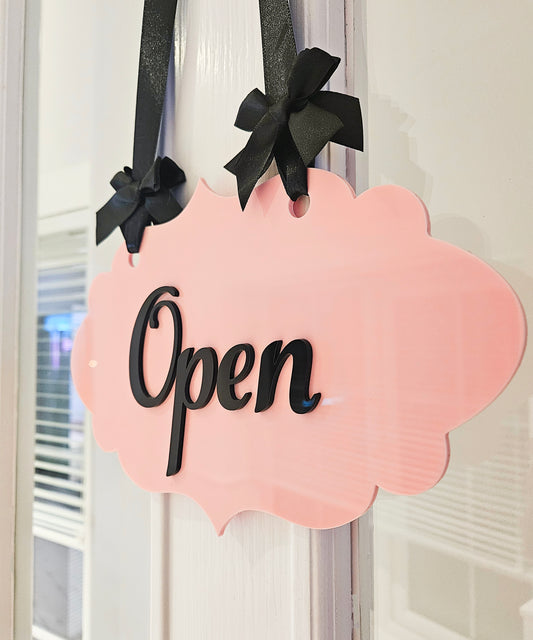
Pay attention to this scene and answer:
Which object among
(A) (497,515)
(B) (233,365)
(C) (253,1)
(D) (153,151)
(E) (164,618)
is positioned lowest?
(E) (164,618)

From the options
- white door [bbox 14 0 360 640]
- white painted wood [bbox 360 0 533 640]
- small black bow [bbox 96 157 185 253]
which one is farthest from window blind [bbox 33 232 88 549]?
white painted wood [bbox 360 0 533 640]

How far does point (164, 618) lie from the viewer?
671 millimetres

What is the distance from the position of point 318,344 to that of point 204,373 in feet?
0.45

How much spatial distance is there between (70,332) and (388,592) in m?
0.58

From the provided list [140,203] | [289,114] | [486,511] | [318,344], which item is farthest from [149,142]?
[486,511]

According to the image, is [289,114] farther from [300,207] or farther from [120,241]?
[120,241]

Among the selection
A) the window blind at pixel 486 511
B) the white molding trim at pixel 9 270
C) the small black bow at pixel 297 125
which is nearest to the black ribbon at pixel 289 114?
the small black bow at pixel 297 125

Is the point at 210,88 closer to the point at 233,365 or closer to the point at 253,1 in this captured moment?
the point at 253,1

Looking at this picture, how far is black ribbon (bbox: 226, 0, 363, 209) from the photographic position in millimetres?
499

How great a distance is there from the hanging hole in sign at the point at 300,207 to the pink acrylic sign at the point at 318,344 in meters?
0.01

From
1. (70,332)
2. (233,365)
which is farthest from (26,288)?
(233,365)

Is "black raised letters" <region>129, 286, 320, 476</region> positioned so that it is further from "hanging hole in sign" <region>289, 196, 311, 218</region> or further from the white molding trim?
the white molding trim

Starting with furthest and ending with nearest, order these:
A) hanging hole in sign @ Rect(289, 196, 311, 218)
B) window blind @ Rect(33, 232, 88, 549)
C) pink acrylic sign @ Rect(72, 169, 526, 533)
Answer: window blind @ Rect(33, 232, 88, 549)
hanging hole in sign @ Rect(289, 196, 311, 218)
pink acrylic sign @ Rect(72, 169, 526, 533)

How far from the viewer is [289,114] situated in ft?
1.73
